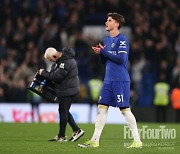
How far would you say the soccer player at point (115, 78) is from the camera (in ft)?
40.5

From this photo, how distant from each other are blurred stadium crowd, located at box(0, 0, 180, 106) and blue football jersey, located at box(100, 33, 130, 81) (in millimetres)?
13700

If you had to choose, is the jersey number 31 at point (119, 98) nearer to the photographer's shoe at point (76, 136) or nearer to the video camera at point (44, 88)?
the video camera at point (44, 88)

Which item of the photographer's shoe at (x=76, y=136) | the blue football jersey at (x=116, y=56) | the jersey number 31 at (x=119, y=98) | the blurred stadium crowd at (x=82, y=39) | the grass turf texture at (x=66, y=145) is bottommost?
the grass turf texture at (x=66, y=145)

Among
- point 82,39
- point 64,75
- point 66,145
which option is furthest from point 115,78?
point 82,39

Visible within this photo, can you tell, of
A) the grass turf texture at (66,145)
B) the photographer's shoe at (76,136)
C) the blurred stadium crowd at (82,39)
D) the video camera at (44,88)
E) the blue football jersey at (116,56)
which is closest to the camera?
the grass turf texture at (66,145)

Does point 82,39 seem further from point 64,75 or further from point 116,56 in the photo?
point 116,56

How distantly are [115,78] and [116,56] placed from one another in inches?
17.0

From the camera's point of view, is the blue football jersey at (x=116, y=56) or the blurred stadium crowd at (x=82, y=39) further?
the blurred stadium crowd at (x=82, y=39)

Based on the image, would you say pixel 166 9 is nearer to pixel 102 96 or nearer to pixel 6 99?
pixel 6 99

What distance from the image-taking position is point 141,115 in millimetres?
26344

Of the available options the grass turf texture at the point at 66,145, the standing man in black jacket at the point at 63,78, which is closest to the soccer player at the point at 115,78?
the grass turf texture at the point at 66,145

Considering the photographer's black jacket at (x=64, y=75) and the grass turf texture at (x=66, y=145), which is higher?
the photographer's black jacket at (x=64, y=75)

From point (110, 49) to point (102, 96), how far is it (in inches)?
33.9

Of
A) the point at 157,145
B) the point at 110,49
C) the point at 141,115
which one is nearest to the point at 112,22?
the point at 110,49
